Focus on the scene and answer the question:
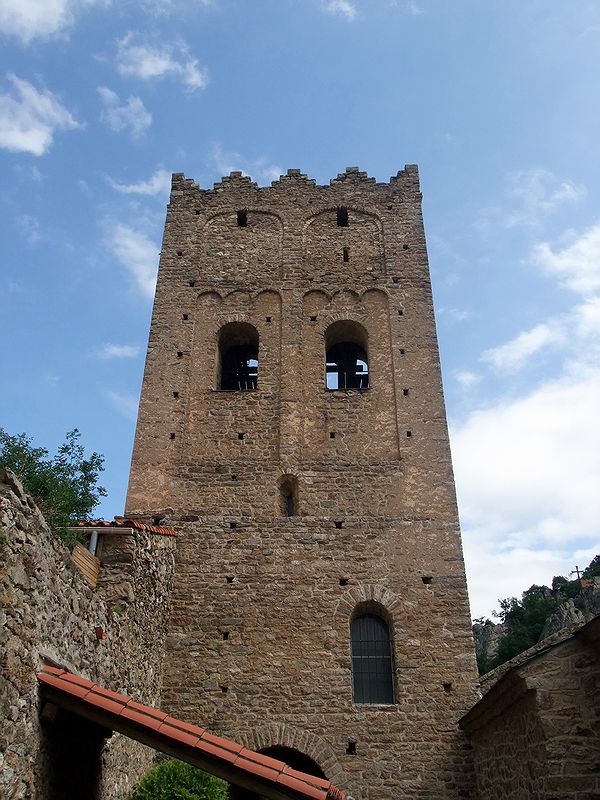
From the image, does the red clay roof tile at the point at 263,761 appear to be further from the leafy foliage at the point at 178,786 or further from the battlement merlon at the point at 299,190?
the battlement merlon at the point at 299,190

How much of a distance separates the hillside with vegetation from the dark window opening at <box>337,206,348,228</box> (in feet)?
54.1

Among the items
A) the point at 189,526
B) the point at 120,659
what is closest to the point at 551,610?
the point at 189,526

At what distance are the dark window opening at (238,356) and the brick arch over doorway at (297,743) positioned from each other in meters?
6.59

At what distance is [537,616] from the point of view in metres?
30.2

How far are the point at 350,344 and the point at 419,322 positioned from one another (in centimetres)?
163

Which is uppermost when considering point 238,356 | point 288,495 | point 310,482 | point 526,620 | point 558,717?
point 238,356

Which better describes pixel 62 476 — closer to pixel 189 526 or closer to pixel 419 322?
pixel 189 526

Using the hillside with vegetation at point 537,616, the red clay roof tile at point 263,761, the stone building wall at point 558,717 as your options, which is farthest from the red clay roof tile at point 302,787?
the hillside with vegetation at point 537,616

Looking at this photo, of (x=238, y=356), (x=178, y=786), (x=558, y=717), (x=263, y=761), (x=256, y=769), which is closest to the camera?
(x=256, y=769)

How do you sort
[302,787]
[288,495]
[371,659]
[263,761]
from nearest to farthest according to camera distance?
[302,787]
[263,761]
[371,659]
[288,495]

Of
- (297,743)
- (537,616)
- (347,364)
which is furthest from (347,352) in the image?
(537,616)

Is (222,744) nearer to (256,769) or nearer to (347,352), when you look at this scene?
(256,769)

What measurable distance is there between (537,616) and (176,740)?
28.5m

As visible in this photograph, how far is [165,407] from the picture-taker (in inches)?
512
